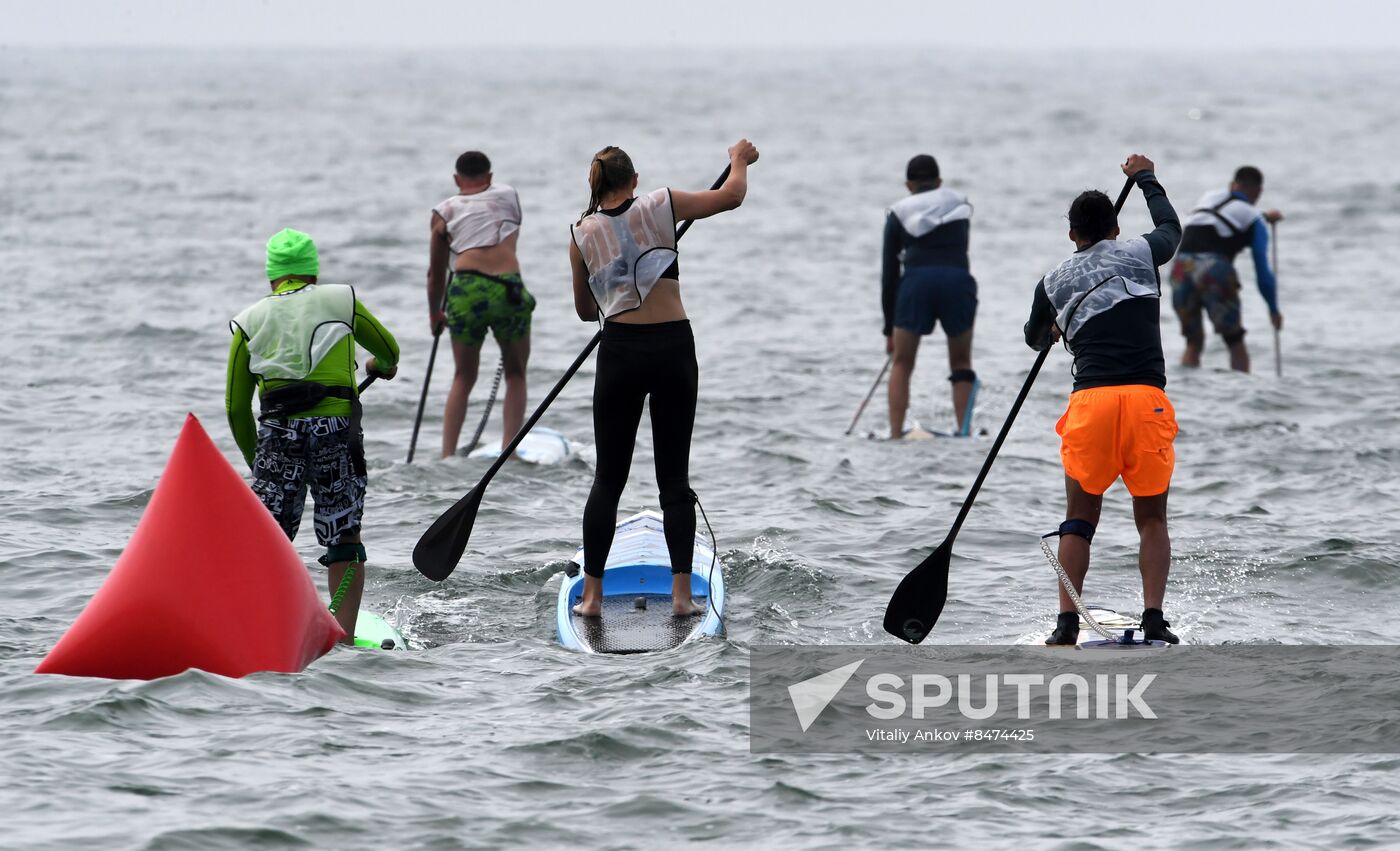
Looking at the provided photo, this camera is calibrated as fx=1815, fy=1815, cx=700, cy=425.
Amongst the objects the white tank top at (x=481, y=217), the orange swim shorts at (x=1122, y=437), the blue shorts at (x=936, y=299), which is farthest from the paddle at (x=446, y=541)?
the blue shorts at (x=936, y=299)

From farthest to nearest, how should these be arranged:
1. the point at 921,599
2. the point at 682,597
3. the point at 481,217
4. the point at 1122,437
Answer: the point at 481,217 → the point at 682,597 → the point at 921,599 → the point at 1122,437

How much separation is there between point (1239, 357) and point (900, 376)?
444cm

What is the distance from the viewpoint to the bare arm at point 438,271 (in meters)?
10.7

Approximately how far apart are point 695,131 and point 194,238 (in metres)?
21.0

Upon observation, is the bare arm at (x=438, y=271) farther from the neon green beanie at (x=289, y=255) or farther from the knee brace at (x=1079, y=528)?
the knee brace at (x=1079, y=528)

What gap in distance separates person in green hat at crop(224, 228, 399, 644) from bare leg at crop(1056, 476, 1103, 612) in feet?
9.27

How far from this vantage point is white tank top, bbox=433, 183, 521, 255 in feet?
35.0

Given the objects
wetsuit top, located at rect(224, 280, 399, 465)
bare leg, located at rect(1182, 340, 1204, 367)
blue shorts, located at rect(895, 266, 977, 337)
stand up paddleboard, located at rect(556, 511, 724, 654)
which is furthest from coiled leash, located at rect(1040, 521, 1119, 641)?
bare leg, located at rect(1182, 340, 1204, 367)

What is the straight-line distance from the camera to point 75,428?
41.0 feet

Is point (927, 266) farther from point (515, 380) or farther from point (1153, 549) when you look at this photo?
point (1153, 549)

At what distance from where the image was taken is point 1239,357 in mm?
15328

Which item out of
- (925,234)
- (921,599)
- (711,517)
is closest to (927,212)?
(925,234)

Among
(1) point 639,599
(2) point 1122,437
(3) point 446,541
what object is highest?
(2) point 1122,437

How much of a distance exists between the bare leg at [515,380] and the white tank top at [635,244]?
12.5 ft
